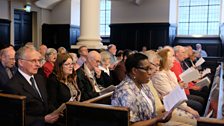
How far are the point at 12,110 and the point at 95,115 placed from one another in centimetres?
78

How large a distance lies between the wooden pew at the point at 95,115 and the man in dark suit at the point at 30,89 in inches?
16.1

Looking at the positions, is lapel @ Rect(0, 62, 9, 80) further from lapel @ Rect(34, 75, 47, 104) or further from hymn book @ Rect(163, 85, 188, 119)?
hymn book @ Rect(163, 85, 188, 119)

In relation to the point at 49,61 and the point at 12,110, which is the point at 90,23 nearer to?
the point at 49,61

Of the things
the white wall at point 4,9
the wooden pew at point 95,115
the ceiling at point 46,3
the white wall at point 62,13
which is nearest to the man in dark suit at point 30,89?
the wooden pew at point 95,115

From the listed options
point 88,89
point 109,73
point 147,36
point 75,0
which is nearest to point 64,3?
point 75,0

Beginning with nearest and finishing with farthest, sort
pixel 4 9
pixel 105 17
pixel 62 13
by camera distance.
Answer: pixel 4 9 < pixel 62 13 < pixel 105 17

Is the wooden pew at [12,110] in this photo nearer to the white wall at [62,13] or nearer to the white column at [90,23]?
the white column at [90,23]

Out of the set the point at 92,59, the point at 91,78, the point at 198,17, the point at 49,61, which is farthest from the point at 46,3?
the point at 91,78

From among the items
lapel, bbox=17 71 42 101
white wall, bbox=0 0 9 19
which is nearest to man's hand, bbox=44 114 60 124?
lapel, bbox=17 71 42 101

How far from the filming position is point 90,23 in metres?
6.58

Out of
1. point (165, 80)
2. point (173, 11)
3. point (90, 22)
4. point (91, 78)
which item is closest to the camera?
point (165, 80)

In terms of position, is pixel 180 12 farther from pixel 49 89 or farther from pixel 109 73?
pixel 49 89

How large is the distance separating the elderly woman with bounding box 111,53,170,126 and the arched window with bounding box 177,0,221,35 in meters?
9.80

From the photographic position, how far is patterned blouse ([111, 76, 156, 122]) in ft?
7.68
